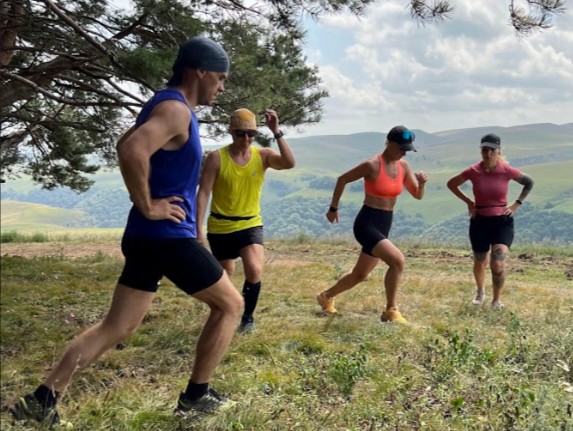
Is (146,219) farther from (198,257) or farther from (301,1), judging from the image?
(301,1)

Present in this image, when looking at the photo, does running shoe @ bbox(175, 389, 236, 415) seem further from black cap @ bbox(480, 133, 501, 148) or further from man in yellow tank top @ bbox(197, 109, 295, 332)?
black cap @ bbox(480, 133, 501, 148)

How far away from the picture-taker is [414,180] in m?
5.78

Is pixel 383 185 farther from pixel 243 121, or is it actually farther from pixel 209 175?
pixel 209 175

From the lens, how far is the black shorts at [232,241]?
194 inches

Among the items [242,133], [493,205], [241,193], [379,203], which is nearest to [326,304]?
[379,203]

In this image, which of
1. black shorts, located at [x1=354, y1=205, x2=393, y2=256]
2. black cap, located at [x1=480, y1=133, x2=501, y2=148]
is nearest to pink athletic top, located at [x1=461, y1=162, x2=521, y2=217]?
black cap, located at [x1=480, y1=133, x2=501, y2=148]

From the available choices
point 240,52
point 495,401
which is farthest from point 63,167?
point 495,401

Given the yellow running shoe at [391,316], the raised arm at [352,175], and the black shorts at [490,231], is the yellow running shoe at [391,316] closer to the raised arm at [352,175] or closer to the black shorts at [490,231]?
the raised arm at [352,175]

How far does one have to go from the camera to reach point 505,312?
249 inches

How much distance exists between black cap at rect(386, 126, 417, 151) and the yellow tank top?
4.37ft

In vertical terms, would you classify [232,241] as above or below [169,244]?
below

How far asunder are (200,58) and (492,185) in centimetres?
455

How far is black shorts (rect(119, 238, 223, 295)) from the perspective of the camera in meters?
2.87

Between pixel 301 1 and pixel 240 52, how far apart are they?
1000mm
